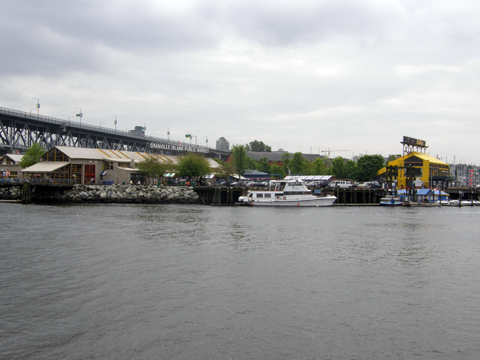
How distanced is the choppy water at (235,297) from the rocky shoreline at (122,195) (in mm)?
39831

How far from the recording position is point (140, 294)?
18641 mm

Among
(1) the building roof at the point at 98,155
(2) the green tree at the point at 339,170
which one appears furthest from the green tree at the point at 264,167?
(1) the building roof at the point at 98,155

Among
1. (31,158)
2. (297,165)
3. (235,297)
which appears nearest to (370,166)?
(297,165)

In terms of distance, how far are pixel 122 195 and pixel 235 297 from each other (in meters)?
60.9

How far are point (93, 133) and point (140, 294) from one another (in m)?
117

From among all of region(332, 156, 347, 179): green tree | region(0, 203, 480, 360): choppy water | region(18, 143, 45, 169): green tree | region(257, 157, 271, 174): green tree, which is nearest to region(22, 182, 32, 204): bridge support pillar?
region(18, 143, 45, 169): green tree

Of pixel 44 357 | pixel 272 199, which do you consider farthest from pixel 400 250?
pixel 272 199

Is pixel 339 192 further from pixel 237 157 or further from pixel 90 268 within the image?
pixel 90 268

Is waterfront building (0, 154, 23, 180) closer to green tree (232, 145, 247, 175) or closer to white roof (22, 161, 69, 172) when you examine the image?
white roof (22, 161, 69, 172)

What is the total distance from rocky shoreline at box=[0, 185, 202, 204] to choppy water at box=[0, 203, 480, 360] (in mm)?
39831

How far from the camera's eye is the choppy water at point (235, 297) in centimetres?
1365

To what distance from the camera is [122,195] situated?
75188mm

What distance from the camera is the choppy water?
1365 centimetres

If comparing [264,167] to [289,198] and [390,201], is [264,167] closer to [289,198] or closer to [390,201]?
[390,201]
